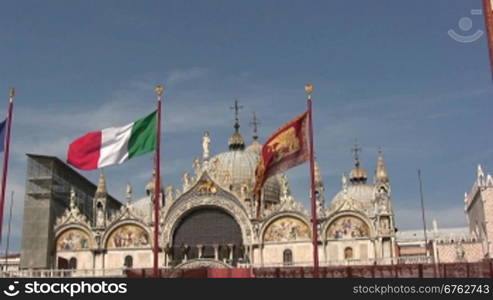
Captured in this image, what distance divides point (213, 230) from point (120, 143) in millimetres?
27674

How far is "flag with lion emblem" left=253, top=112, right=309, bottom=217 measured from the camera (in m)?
32.0

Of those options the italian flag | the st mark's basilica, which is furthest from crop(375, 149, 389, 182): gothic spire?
the italian flag

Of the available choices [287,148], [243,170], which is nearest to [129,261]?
[243,170]

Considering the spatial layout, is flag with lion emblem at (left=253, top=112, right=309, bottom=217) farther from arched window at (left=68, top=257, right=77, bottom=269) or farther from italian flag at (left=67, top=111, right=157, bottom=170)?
arched window at (left=68, top=257, right=77, bottom=269)

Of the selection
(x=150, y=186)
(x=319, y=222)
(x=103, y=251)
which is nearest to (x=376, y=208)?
(x=319, y=222)

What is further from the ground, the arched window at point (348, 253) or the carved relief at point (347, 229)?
the carved relief at point (347, 229)

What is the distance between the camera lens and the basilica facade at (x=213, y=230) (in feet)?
183

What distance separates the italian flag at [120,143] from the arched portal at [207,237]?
88.7 feet

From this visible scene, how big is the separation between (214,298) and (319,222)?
34.5 metres

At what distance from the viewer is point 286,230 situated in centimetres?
5706

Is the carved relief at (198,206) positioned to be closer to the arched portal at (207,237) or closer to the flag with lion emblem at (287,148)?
the arched portal at (207,237)

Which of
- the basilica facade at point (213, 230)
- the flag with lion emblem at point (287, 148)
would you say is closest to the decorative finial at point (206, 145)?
the basilica facade at point (213, 230)

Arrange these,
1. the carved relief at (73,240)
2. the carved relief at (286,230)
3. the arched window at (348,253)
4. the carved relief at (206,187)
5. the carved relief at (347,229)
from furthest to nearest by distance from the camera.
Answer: the carved relief at (73,240), the carved relief at (206,187), the carved relief at (286,230), the carved relief at (347,229), the arched window at (348,253)

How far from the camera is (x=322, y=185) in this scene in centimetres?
6112
